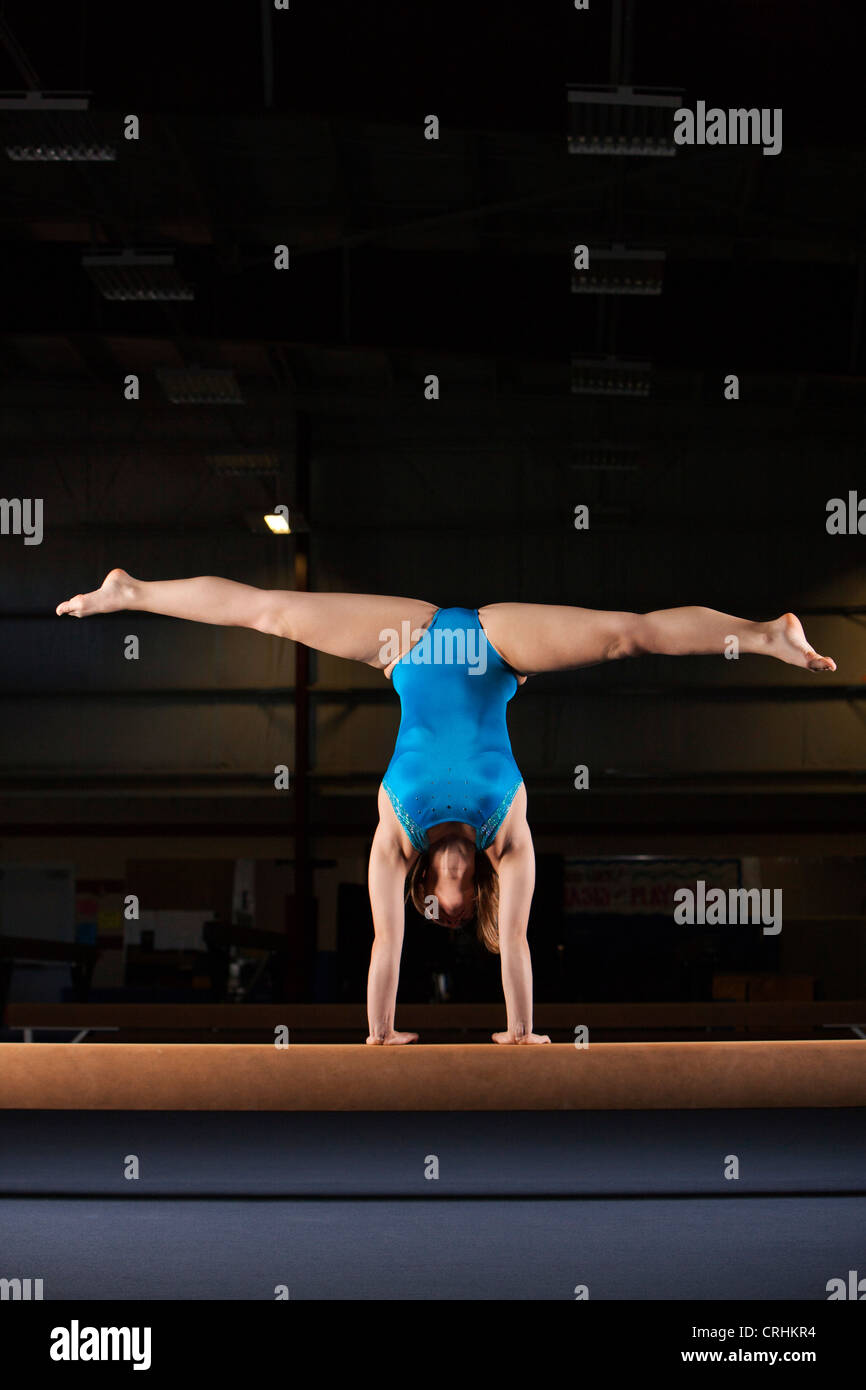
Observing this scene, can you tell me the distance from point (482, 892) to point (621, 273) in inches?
155

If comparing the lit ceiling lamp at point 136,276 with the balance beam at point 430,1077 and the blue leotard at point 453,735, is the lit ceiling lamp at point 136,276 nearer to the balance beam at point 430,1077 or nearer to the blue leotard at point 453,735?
the blue leotard at point 453,735

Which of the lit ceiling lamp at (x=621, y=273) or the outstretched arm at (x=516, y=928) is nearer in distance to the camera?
the outstretched arm at (x=516, y=928)

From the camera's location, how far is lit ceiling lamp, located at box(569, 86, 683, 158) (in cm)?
478

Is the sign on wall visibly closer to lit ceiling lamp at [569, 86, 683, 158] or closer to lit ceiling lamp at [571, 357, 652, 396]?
lit ceiling lamp at [571, 357, 652, 396]

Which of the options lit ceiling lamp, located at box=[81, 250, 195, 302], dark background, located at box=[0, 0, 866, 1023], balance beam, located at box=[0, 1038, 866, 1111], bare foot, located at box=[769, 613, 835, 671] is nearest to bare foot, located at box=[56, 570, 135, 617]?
balance beam, located at box=[0, 1038, 866, 1111]

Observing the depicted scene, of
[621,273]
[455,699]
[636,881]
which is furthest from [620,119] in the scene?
[636,881]

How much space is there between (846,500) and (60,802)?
7466 mm

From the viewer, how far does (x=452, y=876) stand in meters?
3.82

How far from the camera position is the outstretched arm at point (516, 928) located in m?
3.87

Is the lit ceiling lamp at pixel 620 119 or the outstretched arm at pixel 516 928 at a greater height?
the lit ceiling lamp at pixel 620 119

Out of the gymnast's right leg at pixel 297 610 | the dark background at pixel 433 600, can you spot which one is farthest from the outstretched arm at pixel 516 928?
the dark background at pixel 433 600

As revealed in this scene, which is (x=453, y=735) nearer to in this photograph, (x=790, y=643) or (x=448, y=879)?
(x=448, y=879)

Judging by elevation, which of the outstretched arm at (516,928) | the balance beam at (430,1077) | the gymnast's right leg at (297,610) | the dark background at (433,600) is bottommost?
the balance beam at (430,1077)

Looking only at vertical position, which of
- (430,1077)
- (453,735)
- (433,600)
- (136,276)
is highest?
(136,276)
